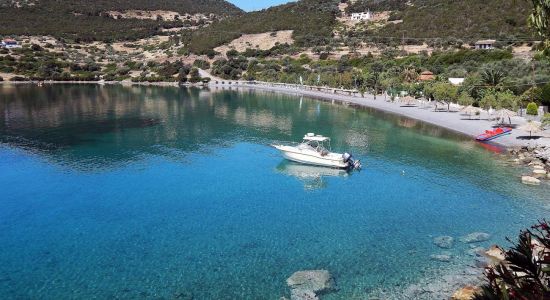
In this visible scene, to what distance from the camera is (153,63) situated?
168 metres

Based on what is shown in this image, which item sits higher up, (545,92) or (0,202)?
(545,92)

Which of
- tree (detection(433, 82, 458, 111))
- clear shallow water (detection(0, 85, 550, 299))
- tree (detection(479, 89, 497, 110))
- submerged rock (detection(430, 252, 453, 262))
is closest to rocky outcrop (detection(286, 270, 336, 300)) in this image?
clear shallow water (detection(0, 85, 550, 299))

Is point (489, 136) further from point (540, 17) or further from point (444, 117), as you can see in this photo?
point (540, 17)

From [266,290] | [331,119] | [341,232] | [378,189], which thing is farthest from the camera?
[331,119]

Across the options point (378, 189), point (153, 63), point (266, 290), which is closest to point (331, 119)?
point (378, 189)

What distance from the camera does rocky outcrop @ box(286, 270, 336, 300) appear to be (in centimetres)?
1995

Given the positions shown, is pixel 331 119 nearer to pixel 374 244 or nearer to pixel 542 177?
pixel 542 177

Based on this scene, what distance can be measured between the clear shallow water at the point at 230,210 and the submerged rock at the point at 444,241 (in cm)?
46

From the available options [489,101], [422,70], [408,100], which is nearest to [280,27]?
[422,70]

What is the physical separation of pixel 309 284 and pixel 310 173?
67.3ft

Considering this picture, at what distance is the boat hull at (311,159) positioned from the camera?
4125 cm

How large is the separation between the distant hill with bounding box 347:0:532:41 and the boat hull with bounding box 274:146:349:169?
8861cm

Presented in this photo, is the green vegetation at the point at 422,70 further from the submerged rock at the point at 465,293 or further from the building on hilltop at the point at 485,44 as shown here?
the submerged rock at the point at 465,293

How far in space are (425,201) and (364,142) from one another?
20.7 m
